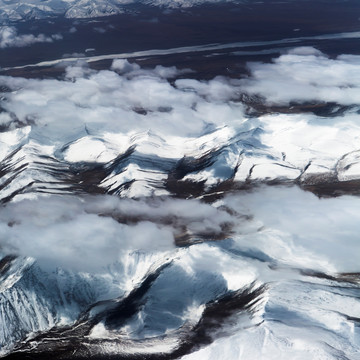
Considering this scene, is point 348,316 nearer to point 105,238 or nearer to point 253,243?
point 253,243

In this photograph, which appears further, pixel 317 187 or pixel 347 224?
pixel 317 187

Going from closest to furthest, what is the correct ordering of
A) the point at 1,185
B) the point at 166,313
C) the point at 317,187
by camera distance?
the point at 166,313 → the point at 317,187 → the point at 1,185

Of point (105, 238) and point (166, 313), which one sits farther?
point (105, 238)

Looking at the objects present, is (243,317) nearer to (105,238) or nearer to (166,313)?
(166,313)

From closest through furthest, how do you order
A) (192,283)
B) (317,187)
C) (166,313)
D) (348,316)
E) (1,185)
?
(348,316)
(166,313)
(192,283)
(317,187)
(1,185)

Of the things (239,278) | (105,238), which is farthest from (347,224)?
(105,238)

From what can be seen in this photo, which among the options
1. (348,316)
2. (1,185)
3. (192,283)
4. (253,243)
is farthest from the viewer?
(1,185)

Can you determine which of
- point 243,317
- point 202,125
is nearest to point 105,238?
point 243,317

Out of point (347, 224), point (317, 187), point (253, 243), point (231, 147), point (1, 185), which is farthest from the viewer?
point (231, 147)
